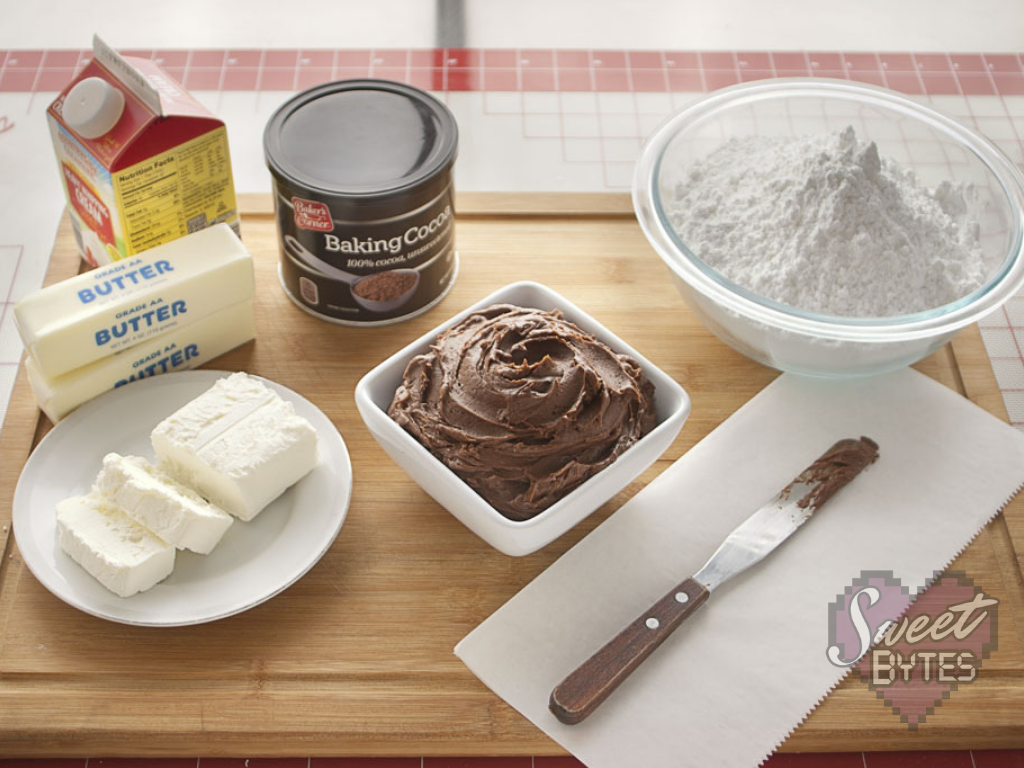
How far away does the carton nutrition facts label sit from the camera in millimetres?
1455

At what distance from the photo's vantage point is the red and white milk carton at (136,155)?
4.66ft

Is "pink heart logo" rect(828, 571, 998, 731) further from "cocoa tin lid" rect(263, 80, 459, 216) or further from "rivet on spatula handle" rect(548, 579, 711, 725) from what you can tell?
"cocoa tin lid" rect(263, 80, 459, 216)

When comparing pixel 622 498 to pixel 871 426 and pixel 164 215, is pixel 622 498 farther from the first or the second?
pixel 164 215

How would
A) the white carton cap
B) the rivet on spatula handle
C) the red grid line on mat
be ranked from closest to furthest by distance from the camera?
the rivet on spatula handle, the white carton cap, the red grid line on mat

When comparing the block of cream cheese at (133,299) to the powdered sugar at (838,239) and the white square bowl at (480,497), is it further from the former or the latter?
the powdered sugar at (838,239)

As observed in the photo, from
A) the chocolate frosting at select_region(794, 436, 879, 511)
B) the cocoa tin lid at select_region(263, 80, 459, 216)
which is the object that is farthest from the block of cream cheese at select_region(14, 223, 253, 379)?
the chocolate frosting at select_region(794, 436, 879, 511)

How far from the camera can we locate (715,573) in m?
1.33

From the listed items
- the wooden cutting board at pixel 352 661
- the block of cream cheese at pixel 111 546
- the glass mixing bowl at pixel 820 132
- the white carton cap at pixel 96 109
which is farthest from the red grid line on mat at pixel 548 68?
the block of cream cheese at pixel 111 546

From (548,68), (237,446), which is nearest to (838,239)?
(237,446)

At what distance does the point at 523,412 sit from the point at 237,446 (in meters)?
0.34

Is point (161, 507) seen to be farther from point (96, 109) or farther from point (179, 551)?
point (96, 109)

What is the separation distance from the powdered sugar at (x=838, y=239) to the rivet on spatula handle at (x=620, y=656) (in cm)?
41

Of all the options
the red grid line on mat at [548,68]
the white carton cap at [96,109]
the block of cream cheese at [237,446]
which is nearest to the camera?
the block of cream cheese at [237,446]

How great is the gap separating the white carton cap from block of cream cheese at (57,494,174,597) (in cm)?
47
